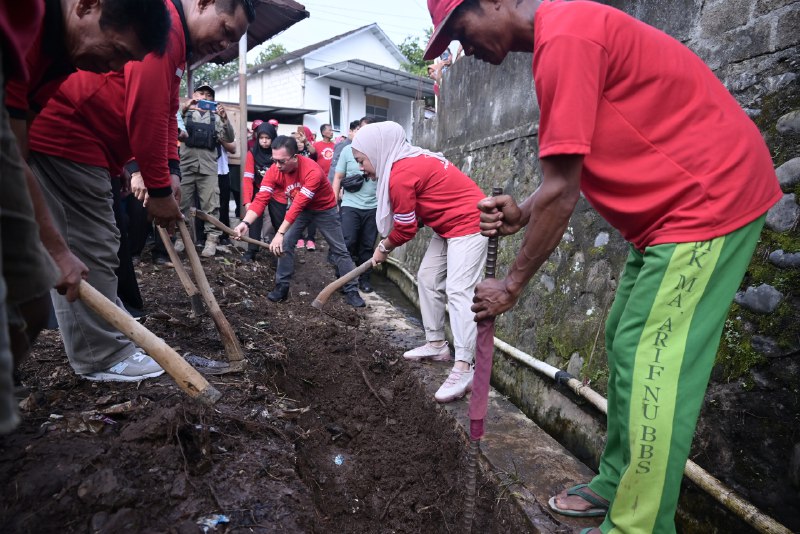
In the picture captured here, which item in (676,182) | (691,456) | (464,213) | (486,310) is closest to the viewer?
(676,182)

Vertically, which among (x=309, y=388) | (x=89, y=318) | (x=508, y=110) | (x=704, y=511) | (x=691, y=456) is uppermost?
(x=508, y=110)

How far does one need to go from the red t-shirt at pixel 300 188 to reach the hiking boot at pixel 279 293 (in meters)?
0.77

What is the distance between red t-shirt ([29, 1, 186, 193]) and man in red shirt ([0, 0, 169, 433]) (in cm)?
46

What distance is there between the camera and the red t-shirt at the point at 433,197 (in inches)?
135

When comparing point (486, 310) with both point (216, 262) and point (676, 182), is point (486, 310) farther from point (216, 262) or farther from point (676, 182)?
point (216, 262)

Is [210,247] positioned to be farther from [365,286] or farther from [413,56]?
[413,56]

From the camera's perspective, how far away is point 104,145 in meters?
2.44

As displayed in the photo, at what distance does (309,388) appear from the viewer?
3.64m

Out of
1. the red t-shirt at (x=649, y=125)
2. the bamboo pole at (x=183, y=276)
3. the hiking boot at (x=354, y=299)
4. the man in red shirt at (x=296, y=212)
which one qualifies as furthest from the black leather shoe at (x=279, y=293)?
the red t-shirt at (x=649, y=125)

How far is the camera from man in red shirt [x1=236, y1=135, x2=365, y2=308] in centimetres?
552

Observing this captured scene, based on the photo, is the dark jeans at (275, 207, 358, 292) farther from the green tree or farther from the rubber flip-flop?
the green tree

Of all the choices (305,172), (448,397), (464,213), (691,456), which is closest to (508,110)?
(464,213)

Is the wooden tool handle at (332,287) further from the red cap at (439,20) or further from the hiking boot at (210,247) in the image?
the red cap at (439,20)

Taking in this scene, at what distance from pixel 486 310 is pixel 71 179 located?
2111mm
